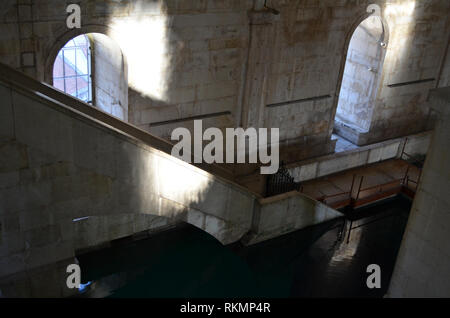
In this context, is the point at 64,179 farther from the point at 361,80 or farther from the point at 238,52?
the point at 361,80

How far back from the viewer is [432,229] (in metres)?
6.57

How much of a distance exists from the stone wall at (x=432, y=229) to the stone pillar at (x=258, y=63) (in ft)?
18.5

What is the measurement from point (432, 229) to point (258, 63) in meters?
6.29

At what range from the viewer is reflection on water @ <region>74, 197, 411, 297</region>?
1071 centimetres

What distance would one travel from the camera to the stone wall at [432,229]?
621cm

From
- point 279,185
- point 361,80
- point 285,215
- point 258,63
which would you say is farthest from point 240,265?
point 361,80

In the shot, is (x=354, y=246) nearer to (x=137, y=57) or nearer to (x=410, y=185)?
(x=410, y=185)

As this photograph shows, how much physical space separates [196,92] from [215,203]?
8.67 feet

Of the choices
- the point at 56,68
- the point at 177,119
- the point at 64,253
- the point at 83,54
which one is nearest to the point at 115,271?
the point at 64,253

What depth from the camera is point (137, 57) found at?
10336mm

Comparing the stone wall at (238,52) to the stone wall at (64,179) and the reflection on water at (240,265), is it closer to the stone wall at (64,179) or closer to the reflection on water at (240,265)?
the stone wall at (64,179)

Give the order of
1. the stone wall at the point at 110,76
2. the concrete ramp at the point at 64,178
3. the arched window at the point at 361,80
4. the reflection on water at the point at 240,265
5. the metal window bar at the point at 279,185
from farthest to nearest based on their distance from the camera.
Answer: the arched window at the point at 361,80 → the metal window bar at the point at 279,185 → the reflection on water at the point at 240,265 → the stone wall at the point at 110,76 → the concrete ramp at the point at 64,178

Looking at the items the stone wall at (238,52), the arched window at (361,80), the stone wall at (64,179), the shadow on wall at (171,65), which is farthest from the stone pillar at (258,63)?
the arched window at (361,80)

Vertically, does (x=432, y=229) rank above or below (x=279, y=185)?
above
